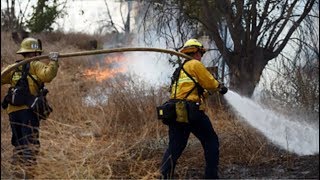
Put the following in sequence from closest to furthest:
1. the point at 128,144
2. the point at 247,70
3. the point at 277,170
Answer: the point at 277,170, the point at 128,144, the point at 247,70

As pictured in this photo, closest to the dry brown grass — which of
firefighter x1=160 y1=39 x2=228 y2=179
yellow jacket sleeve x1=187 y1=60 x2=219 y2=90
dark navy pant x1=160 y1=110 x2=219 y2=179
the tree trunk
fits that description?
dark navy pant x1=160 y1=110 x2=219 y2=179

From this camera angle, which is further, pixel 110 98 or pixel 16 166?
pixel 110 98

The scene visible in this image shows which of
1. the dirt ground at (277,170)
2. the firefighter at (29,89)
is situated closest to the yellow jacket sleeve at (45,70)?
the firefighter at (29,89)

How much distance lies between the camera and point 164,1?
9.84 meters

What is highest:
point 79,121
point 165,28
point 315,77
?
point 165,28

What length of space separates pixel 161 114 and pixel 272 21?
3.95 metres

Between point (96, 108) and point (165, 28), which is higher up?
point (165, 28)

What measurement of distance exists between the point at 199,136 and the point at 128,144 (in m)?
1.68

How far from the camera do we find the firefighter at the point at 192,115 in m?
5.99

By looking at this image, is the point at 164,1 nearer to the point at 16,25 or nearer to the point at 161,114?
the point at 161,114

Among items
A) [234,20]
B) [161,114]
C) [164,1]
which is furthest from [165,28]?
[161,114]

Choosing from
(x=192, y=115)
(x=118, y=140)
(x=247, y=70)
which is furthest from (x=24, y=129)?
(x=247, y=70)

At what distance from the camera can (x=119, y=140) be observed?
24.3 feet

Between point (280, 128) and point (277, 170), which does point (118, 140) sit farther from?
point (280, 128)
